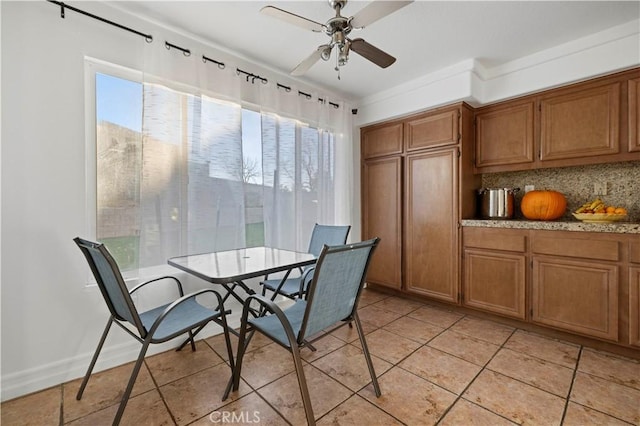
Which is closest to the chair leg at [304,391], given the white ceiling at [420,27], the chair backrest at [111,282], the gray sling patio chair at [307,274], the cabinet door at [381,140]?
the chair backrest at [111,282]

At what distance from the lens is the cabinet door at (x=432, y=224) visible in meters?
2.97

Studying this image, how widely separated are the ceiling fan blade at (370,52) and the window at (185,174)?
121 centimetres

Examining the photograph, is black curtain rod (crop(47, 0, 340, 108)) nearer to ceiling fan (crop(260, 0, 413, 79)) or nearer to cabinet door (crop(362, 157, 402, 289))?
ceiling fan (crop(260, 0, 413, 79))

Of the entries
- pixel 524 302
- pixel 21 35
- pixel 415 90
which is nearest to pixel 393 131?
pixel 415 90

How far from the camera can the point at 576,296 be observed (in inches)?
89.7

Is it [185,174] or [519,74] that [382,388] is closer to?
[185,174]

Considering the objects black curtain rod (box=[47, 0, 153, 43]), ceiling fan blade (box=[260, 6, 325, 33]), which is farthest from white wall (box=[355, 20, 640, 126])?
black curtain rod (box=[47, 0, 153, 43])

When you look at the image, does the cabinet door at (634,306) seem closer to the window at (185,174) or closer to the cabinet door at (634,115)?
the cabinet door at (634,115)

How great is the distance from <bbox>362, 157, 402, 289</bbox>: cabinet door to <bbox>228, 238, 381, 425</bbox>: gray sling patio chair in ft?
6.23

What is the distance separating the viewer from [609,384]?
1789mm

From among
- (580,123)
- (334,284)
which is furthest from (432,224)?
(334,284)

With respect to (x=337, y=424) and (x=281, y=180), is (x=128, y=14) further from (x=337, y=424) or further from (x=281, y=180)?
(x=337, y=424)

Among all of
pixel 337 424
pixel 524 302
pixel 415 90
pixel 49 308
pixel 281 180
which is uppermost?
pixel 415 90

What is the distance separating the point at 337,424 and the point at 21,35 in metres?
2.85
